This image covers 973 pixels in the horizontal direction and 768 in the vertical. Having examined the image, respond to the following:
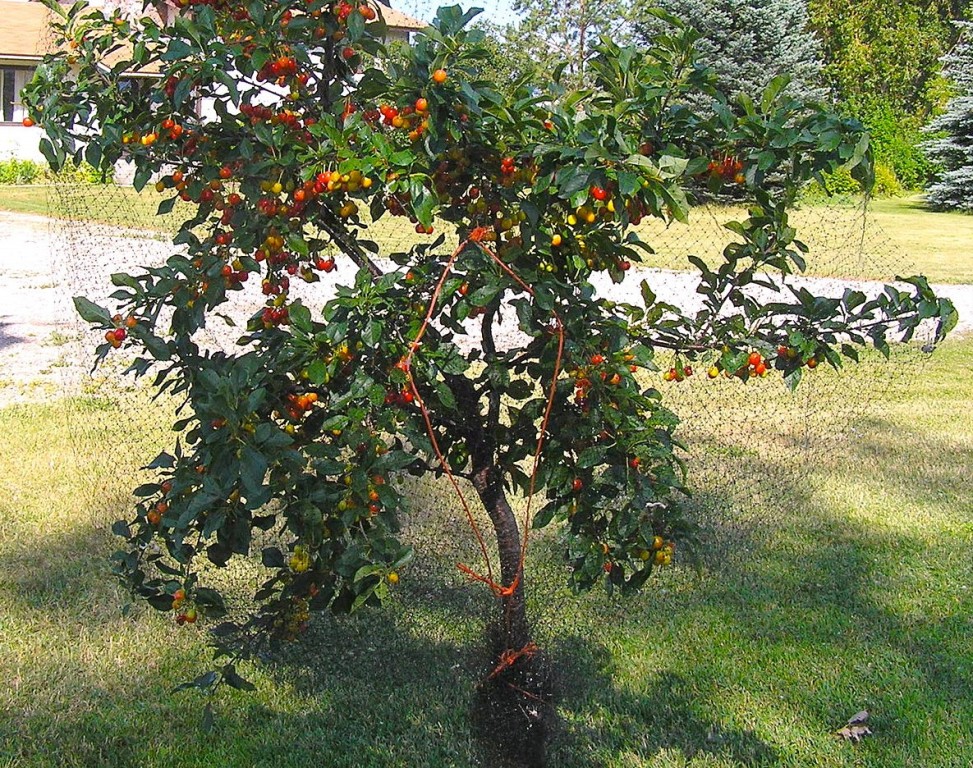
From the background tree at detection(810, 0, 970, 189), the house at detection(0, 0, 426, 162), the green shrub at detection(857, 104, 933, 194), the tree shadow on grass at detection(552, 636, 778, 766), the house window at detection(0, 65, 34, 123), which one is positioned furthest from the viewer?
the background tree at detection(810, 0, 970, 189)

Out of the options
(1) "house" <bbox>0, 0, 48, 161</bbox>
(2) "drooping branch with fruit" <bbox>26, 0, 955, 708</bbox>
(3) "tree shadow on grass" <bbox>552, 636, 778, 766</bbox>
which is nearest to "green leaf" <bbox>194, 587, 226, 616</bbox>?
(2) "drooping branch with fruit" <bbox>26, 0, 955, 708</bbox>

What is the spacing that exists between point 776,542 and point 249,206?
2829mm

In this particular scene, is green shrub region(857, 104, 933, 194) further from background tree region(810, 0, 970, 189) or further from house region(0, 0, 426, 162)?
house region(0, 0, 426, 162)

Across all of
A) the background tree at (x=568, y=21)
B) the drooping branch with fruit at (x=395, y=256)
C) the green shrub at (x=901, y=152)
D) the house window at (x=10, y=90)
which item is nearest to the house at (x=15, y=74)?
the house window at (x=10, y=90)

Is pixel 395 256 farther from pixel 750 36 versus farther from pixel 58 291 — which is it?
pixel 750 36

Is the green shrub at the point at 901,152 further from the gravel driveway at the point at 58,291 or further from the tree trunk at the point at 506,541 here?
the tree trunk at the point at 506,541

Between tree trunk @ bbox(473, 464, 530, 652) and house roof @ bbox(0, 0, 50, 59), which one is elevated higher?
tree trunk @ bbox(473, 464, 530, 652)

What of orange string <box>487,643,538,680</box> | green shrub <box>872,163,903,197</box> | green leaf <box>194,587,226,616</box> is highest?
green leaf <box>194,587,226,616</box>

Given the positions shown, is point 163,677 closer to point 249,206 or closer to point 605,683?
point 605,683

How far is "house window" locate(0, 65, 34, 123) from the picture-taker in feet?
82.7

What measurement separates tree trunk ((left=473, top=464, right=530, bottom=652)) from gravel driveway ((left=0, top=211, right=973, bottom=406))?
1886 mm

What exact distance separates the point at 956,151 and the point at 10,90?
21.2 m

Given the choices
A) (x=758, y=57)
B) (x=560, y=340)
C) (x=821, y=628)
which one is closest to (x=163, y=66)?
(x=560, y=340)

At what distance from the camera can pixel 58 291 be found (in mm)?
8758
